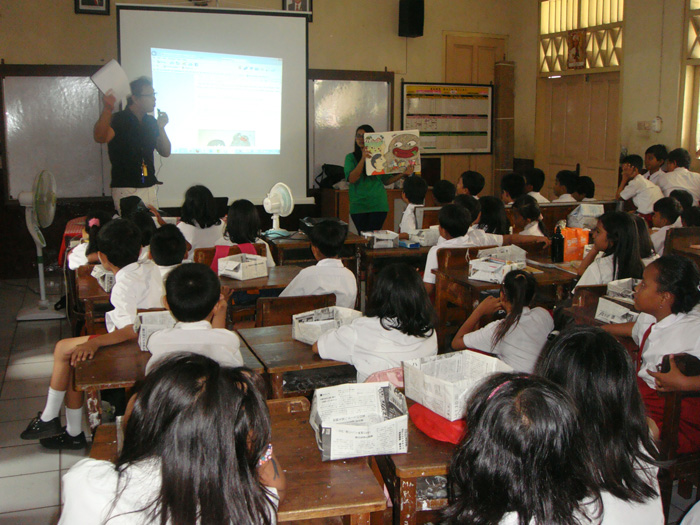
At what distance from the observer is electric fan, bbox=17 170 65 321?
5.17 metres

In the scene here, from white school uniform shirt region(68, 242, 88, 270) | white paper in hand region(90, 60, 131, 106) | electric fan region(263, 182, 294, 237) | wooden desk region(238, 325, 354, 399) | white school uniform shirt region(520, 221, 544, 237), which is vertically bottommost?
wooden desk region(238, 325, 354, 399)

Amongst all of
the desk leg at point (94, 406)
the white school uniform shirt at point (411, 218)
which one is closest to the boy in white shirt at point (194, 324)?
the desk leg at point (94, 406)

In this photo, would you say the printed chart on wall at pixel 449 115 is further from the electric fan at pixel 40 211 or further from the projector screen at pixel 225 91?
the electric fan at pixel 40 211

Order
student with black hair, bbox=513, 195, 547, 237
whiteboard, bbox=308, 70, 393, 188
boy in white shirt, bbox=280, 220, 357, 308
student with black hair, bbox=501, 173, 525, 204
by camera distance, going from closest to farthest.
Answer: boy in white shirt, bbox=280, 220, 357, 308 < student with black hair, bbox=513, 195, 547, 237 < student with black hair, bbox=501, 173, 525, 204 < whiteboard, bbox=308, 70, 393, 188

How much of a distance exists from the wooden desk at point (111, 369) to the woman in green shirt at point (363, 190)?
11.9ft

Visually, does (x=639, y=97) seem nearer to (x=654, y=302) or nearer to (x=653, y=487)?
(x=654, y=302)

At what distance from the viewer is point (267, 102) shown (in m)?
6.99

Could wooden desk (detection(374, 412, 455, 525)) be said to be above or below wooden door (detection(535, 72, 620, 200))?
below

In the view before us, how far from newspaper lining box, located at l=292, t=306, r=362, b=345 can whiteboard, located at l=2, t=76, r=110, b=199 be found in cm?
494

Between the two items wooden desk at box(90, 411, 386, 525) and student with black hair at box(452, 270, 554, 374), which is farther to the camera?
student with black hair at box(452, 270, 554, 374)

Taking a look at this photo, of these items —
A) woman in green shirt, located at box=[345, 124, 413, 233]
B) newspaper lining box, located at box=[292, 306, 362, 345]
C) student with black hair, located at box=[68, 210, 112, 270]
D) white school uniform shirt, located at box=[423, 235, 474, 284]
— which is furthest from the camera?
woman in green shirt, located at box=[345, 124, 413, 233]

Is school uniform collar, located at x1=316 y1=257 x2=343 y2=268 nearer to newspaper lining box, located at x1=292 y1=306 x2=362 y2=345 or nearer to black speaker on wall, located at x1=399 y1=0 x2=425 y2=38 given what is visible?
newspaper lining box, located at x1=292 y1=306 x2=362 y2=345

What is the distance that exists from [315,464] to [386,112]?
7060 millimetres

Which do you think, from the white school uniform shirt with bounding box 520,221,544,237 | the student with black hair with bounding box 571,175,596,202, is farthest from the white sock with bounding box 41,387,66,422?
the student with black hair with bounding box 571,175,596,202
